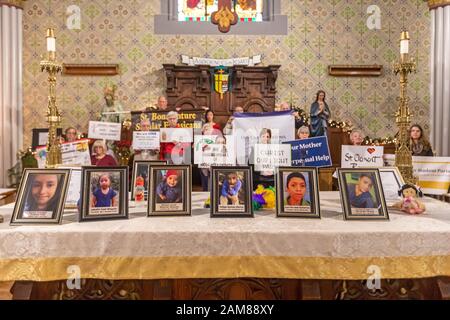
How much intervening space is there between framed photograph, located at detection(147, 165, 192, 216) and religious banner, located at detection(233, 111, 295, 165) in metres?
1.57

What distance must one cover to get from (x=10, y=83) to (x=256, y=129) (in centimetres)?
641

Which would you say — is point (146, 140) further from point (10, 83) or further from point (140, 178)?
point (10, 83)

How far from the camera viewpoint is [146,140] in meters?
6.49

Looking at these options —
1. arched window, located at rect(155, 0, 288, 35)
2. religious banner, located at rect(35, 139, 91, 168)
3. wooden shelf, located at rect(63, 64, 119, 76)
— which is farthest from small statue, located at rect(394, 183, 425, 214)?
wooden shelf, located at rect(63, 64, 119, 76)

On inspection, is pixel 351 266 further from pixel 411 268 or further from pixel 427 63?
pixel 427 63

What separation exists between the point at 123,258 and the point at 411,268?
157 cm

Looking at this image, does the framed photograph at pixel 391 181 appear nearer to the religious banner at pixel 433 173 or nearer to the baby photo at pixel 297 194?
the baby photo at pixel 297 194

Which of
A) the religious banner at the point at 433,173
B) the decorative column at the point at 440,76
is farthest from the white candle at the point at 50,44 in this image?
the decorative column at the point at 440,76

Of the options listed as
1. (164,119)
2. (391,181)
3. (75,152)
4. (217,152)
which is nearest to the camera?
(391,181)

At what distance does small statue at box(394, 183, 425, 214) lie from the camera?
2.62m

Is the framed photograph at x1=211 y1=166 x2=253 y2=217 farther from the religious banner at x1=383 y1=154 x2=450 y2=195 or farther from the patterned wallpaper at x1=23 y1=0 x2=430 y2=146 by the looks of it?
the patterned wallpaper at x1=23 y1=0 x2=430 y2=146

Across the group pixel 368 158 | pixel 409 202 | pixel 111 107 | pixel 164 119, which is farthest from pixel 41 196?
pixel 111 107

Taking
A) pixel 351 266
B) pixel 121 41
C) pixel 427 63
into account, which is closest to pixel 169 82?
pixel 121 41

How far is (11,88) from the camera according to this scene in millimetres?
8578
